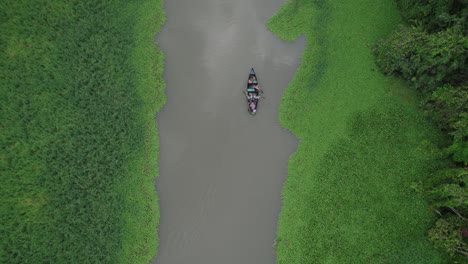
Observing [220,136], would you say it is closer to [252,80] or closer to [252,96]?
[252,96]

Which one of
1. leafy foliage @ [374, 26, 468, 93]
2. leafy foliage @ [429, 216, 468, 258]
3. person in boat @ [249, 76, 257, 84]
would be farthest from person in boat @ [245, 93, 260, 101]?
leafy foliage @ [429, 216, 468, 258]

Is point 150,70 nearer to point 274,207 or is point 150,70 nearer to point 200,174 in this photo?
point 200,174

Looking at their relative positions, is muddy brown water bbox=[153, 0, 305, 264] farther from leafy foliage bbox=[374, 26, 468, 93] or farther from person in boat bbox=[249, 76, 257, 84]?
leafy foliage bbox=[374, 26, 468, 93]

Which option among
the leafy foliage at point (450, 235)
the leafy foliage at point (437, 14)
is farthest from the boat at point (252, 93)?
the leafy foliage at point (450, 235)

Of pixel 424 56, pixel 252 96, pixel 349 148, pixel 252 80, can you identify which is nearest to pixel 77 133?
pixel 252 96

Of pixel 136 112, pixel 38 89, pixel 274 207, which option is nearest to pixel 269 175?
pixel 274 207

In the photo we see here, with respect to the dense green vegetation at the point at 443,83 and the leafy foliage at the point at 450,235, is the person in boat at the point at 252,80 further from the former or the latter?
the leafy foliage at the point at 450,235
